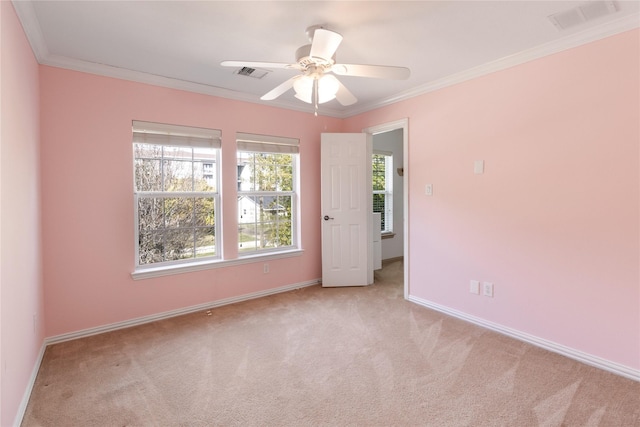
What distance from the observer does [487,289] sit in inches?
125

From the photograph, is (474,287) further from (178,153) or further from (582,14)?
(178,153)

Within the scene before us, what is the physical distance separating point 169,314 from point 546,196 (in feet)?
12.0

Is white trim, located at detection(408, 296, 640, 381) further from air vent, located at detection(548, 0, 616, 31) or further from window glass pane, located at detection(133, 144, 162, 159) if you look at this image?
window glass pane, located at detection(133, 144, 162, 159)

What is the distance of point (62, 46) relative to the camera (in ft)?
8.65

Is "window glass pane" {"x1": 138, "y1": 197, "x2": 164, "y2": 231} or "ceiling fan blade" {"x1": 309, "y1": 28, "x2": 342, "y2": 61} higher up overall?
"ceiling fan blade" {"x1": 309, "y1": 28, "x2": 342, "y2": 61}

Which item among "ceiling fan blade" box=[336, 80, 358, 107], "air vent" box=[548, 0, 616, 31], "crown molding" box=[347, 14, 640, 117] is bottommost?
"ceiling fan blade" box=[336, 80, 358, 107]

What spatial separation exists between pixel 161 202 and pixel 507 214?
11.0 ft

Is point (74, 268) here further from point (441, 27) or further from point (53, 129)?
point (441, 27)

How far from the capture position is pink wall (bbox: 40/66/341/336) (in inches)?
113

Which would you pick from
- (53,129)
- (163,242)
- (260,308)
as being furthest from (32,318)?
(260,308)

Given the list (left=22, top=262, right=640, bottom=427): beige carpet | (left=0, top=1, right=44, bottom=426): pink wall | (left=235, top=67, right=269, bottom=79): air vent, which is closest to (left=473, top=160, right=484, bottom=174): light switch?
(left=22, top=262, right=640, bottom=427): beige carpet

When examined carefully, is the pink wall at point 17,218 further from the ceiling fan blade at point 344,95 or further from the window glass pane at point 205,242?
the ceiling fan blade at point 344,95

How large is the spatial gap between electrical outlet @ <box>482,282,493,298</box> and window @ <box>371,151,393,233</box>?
300cm

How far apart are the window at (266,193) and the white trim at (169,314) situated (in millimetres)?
519
